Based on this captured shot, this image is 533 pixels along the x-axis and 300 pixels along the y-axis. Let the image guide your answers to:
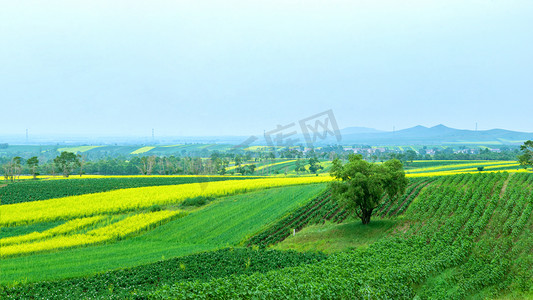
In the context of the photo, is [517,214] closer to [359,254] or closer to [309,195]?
[359,254]

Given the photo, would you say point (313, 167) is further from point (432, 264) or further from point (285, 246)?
point (432, 264)

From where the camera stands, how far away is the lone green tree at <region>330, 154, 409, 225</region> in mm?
29922

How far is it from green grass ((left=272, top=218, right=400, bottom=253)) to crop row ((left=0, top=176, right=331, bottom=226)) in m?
23.8

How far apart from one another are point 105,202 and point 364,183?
1397 inches

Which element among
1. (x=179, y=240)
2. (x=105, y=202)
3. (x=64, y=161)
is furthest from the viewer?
(x=64, y=161)

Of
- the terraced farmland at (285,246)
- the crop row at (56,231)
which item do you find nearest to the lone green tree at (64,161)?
the terraced farmland at (285,246)

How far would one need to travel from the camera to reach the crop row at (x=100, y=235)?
30.3 metres

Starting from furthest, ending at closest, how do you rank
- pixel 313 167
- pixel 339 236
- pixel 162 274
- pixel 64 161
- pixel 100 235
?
pixel 313 167
pixel 64 161
pixel 100 235
pixel 339 236
pixel 162 274

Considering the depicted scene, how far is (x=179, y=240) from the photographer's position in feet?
112

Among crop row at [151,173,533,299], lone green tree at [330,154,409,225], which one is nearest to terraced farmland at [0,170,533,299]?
crop row at [151,173,533,299]

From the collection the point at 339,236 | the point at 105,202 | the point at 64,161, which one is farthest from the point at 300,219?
the point at 64,161

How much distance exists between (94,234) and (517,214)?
37.5 metres

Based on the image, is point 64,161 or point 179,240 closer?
point 179,240

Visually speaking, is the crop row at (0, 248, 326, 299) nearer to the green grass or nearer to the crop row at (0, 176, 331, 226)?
the green grass
